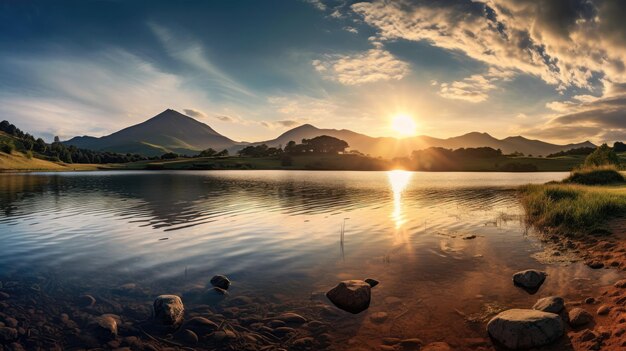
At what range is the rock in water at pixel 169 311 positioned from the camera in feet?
41.2

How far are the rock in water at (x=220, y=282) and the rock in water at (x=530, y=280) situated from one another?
1343 cm

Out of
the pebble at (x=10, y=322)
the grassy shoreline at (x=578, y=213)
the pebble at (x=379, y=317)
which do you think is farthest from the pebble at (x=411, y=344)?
the grassy shoreline at (x=578, y=213)

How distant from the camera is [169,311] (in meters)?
12.8

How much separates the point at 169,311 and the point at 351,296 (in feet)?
22.8

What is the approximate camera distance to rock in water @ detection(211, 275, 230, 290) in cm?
1622

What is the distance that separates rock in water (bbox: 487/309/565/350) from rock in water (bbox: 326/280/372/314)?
4.59 m

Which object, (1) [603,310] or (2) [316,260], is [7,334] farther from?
(1) [603,310]

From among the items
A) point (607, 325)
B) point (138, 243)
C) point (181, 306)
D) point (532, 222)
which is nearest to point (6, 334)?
point (181, 306)

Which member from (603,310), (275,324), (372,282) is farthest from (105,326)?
(603,310)

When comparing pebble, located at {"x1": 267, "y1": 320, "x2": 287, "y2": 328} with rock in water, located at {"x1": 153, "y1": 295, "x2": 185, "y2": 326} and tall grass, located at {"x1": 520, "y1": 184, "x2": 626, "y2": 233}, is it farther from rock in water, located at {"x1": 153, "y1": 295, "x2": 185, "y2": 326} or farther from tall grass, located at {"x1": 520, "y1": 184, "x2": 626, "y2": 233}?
tall grass, located at {"x1": 520, "y1": 184, "x2": 626, "y2": 233}

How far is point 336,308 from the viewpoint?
13.9m

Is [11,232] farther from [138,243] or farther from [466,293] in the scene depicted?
[466,293]

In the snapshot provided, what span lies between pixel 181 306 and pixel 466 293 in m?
11.9

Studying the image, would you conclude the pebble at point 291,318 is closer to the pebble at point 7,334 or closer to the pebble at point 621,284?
the pebble at point 7,334
